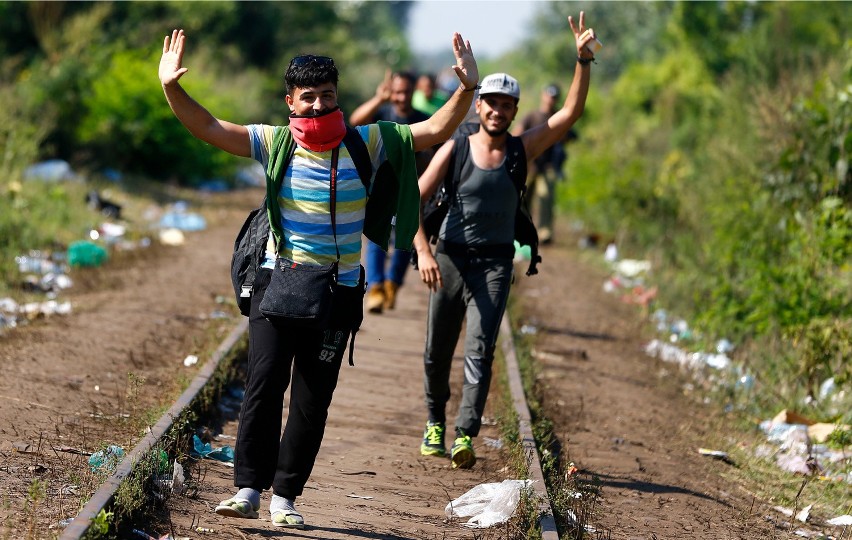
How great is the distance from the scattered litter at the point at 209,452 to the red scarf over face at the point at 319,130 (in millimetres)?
2400

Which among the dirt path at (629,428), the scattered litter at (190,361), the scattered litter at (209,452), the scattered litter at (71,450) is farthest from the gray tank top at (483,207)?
the scattered litter at (190,361)

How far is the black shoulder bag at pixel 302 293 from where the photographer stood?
552 cm

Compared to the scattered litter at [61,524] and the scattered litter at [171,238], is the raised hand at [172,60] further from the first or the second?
the scattered litter at [171,238]

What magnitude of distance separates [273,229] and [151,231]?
462 inches

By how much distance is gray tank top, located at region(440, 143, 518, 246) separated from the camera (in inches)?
290

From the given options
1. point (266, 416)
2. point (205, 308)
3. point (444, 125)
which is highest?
point (444, 125)

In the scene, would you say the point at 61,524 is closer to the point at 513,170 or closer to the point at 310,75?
the point at 310,75

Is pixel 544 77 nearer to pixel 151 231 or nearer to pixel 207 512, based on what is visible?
pixel 151 231

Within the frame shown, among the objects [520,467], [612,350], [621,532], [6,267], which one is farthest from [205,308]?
[621,532]

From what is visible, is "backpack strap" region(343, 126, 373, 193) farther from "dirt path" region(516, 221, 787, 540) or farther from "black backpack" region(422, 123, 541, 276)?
"dirt path" region(516, 221, 787, 540)

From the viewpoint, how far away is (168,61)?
17.7 feet

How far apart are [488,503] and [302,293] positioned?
177cm

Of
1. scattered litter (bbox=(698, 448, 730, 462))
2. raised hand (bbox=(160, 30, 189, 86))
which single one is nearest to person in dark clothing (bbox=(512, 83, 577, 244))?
scattered litter (bbox=(698, 448, 730, 462))

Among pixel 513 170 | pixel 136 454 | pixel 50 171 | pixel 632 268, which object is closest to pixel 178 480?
pixel 136 454
